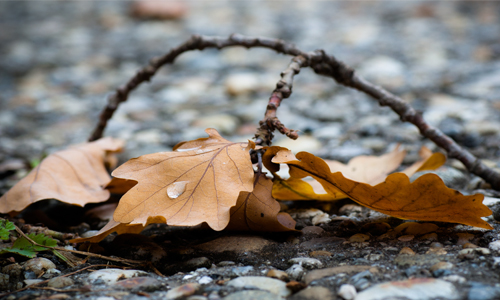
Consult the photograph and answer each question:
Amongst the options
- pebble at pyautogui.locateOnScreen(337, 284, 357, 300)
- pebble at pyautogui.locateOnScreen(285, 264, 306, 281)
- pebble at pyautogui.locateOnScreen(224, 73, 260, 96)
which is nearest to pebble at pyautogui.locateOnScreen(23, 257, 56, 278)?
pebble at pyautogui.locateOnScreen(285, 264, 306, 281)

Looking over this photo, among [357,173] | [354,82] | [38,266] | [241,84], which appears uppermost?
[241,84]

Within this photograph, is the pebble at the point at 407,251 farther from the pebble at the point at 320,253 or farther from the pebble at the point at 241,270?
the pebble at the point at 241,270

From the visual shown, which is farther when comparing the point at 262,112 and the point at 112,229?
the point at 262,112

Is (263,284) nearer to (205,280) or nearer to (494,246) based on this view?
(205,280)

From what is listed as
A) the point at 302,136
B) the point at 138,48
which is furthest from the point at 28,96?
the point at 302,136

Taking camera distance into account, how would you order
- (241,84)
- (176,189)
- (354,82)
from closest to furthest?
(176,189) → (354,82) → (241,84)

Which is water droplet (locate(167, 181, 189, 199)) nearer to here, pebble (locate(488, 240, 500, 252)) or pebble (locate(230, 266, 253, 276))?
pebble (locate(230, 266, 253, 276))

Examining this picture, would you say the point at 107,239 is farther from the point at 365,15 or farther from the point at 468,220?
the point at 365,15

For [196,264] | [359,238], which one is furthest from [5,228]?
[359,238]
